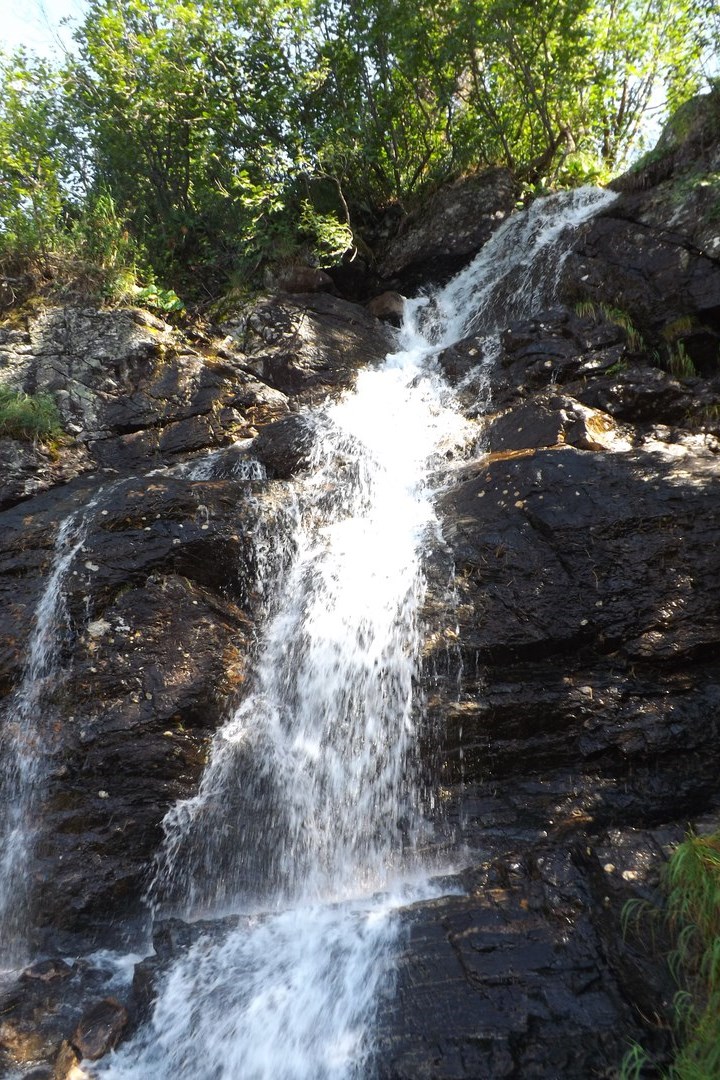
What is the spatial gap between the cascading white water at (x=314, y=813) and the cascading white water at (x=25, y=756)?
3.19ft

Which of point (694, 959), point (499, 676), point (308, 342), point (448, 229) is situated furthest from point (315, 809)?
point (448, 229)

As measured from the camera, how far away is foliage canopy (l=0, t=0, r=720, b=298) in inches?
423

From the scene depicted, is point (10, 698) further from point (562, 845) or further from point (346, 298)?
point (346, 298)

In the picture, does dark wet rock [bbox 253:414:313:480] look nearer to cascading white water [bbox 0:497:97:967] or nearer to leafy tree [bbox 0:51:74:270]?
cascading white water [bbox 0:497:97:967]

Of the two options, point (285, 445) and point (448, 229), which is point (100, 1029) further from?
point (448, 229)

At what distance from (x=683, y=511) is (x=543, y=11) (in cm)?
987

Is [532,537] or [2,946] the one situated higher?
[532,537]

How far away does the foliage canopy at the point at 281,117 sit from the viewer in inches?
423

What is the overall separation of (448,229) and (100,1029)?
12184mm

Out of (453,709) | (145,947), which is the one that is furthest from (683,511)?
(145,947)

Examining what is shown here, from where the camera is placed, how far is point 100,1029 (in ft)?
11.8

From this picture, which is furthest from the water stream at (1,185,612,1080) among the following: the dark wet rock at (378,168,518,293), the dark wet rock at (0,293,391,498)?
the dark wet rock at (378,168,518,293)

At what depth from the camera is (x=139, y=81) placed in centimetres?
1116

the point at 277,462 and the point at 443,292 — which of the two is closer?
the point at 277,462
